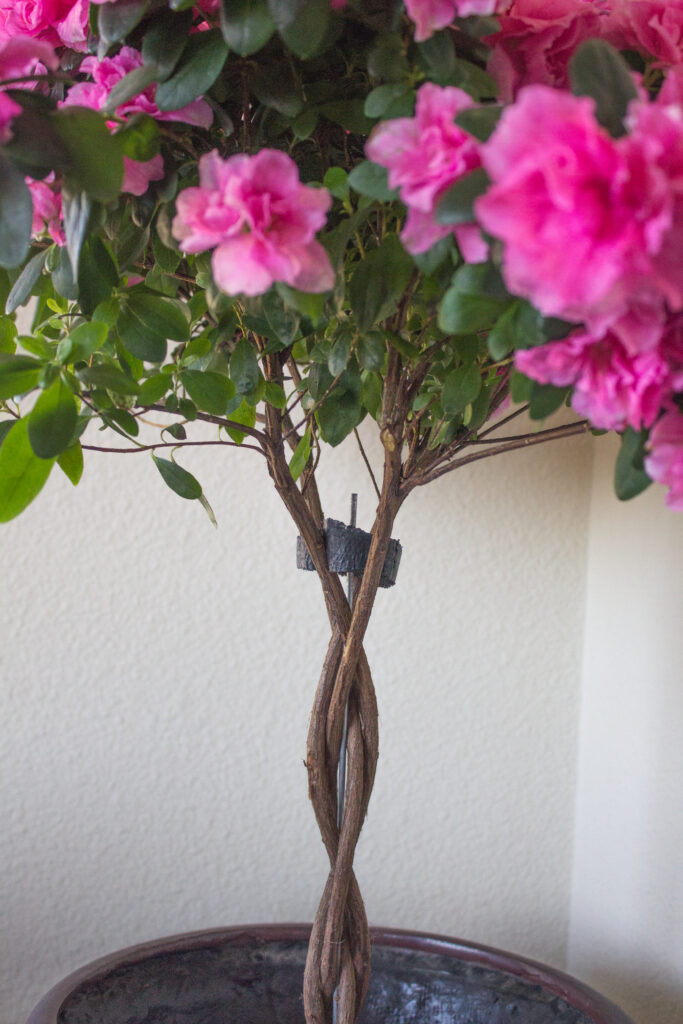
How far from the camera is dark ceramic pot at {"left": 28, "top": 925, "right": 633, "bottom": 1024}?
965 mm

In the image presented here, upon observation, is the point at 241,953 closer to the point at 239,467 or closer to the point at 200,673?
the point at 200,673

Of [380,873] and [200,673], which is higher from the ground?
[200,673]

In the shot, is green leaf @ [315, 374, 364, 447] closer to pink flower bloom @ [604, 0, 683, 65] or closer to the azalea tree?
the azalea tree

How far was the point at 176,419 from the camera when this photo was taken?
1270 mm

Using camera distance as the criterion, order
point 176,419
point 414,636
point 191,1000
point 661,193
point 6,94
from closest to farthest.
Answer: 1. point 661,193
2. point 6,94
3. point 191,1000
4. point 176,419
5. point 414,636

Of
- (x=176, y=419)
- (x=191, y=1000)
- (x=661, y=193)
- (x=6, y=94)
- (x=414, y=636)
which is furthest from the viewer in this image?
(x=414, y=636)

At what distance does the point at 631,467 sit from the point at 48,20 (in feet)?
1.61

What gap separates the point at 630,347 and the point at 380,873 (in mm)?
1151

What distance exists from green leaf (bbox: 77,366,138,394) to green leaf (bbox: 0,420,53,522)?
0.05 meters

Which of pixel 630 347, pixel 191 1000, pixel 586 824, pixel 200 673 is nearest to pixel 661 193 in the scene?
pixel 630 347

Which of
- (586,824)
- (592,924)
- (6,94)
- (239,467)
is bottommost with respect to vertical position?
(592,924)

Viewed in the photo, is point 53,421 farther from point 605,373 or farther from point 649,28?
point 649,28

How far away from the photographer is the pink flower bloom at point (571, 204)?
15.1 inches

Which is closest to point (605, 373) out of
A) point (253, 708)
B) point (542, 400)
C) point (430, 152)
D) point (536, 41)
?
point (542, 400)
